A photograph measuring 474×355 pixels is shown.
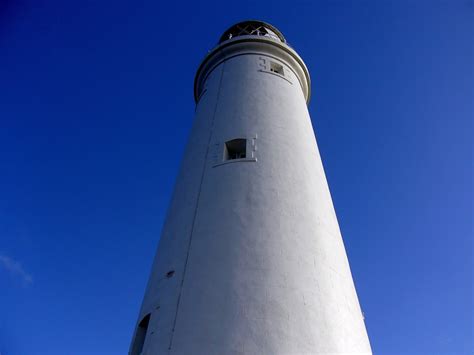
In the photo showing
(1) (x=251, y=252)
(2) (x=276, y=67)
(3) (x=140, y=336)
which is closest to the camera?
(1) (x=251, y=252)

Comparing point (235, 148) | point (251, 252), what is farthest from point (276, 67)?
point (251, 252)

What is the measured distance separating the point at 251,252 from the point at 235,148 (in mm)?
3013

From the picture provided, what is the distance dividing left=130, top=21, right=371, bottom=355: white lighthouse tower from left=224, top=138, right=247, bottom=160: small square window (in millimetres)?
26

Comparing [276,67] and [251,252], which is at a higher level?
[276,67]

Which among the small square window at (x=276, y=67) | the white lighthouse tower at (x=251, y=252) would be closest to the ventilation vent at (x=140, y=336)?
the white lighthouse tower at (x=251, y=252)

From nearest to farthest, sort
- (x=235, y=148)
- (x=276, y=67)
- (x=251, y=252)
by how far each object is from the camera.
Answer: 1. (x=251, y=252)
2. (x=235, y=148)
3. (x=276, y=67)

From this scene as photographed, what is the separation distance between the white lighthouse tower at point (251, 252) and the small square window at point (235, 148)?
0.09 feet

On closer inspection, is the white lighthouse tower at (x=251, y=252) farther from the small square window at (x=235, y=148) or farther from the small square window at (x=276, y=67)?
the small square window at (x=276, y=67)

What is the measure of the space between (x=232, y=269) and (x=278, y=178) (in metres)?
2.18

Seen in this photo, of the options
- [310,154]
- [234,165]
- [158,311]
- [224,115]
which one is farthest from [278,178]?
[158,311]

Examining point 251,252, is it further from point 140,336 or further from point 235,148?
point 235,148

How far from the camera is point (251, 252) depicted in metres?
6.08

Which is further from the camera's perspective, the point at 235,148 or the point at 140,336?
the point at 235,148

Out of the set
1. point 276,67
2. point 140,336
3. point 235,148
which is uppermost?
point 276,67
